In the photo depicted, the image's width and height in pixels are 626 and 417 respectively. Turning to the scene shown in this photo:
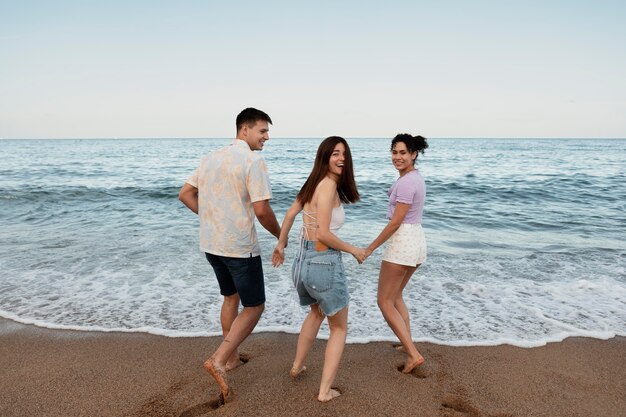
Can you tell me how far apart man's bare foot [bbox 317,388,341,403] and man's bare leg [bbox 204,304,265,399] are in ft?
2.18

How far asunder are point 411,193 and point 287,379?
1.77 metres

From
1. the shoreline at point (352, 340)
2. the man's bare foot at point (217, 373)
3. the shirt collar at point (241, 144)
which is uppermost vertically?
the shirt collar at point (241, 144)

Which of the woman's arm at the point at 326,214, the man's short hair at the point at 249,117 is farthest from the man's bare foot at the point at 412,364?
the man's short hair at the point at 249,117

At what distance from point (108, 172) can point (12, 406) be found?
2361 cm

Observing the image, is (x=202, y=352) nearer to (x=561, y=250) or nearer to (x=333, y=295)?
(x=333, y=295)

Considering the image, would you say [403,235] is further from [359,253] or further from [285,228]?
[285,228]

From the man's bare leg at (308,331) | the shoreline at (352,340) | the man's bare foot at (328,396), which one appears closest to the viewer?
the man's bare foot at (328,396)

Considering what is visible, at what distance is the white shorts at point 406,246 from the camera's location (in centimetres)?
358

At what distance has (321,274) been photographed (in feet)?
9.96

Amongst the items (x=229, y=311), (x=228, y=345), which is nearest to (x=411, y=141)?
(x=229, y=311)

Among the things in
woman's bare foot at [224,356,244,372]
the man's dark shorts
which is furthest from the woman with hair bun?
woman's bare foot at [224,356,244,372]

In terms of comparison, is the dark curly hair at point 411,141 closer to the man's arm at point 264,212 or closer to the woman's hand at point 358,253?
the woman's hand at point 358,253

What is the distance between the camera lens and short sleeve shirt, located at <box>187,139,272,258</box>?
3143mm

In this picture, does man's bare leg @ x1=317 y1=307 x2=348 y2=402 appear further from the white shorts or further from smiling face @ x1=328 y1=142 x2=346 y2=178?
smiling face @ x1=328 y1=142 x2=346 y2=178
